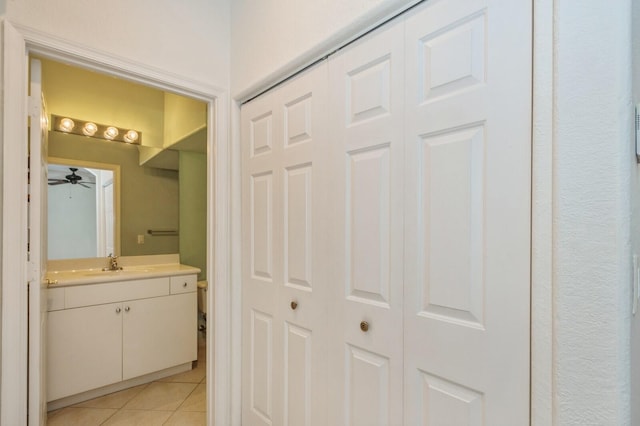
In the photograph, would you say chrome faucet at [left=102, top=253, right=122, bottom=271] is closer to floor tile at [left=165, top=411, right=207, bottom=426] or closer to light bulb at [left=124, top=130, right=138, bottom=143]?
light bulb at [left=124, top=130, right=138, bottom=143]

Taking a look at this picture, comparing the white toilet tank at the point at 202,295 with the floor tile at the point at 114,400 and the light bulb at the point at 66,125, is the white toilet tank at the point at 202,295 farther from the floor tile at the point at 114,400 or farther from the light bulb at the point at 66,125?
the light bulb at the point at 66,125

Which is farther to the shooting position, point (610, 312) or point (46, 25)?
point (46, 25)

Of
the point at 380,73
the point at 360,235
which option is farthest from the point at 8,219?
the point at 380,73

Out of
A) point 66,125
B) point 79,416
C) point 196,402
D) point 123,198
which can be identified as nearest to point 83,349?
point 79,416

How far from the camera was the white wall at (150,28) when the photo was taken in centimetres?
133

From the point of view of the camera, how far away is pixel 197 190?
335 cm

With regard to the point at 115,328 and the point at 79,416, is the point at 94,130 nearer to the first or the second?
the point at 115,328

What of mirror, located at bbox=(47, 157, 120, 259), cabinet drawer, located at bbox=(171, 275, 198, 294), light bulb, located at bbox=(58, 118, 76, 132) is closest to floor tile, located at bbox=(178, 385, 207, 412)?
cabinet drawer, located at bbox=(171, 275, 198, 294)

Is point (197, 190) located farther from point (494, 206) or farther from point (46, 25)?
point (494, 206)

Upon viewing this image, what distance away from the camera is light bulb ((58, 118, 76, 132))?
2.60 m

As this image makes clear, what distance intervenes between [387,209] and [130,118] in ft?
9.67

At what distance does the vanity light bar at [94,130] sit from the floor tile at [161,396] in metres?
2.14

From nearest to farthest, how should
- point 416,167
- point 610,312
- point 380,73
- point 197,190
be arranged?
point 610,312 → point 416,167 → point 380,73 → point 197,190

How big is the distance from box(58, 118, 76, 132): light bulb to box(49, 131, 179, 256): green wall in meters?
0.05
